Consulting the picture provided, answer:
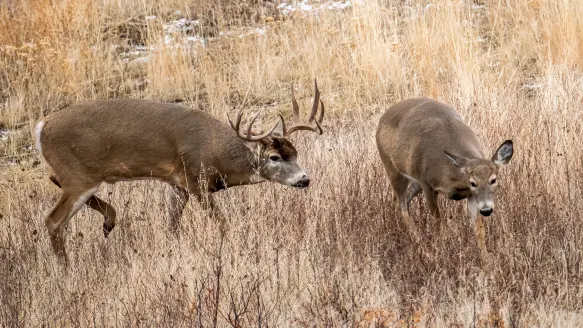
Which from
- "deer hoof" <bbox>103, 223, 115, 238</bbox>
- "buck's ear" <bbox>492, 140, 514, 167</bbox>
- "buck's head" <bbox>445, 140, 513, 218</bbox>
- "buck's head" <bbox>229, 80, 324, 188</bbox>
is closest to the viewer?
"buck's head" <bbox>445, 140, 513, 218</bbox>

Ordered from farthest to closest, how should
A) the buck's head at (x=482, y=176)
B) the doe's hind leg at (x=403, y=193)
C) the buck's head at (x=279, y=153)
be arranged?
the buck's head at (x=279, y=153)
the doe's hind leg at (x=403, y=193)
the buck's head at (x=482, y=176)

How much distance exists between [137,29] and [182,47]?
4.64 feet

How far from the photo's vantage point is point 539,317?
18.0 ft

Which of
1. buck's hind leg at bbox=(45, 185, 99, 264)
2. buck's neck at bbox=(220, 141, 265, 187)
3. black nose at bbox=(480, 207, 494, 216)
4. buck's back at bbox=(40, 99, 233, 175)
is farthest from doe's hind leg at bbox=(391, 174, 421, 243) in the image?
A: buck's hind leg at bbox=(45, 185, 99, 264)

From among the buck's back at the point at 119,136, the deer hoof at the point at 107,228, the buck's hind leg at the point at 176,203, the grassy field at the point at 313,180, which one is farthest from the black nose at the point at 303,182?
the deer hoof at the point at 107,228

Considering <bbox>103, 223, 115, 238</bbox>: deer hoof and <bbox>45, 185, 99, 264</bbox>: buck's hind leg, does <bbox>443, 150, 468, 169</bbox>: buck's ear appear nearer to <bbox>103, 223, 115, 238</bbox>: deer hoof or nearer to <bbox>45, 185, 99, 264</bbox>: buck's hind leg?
<bbox>103, 223, 115, 238</bbox>: deer hoof

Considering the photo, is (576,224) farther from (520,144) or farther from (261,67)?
(261,67)

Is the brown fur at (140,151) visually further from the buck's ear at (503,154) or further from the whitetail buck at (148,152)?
the buck's ear at (503,154)

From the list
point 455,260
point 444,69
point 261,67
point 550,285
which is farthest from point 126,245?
point 261,67

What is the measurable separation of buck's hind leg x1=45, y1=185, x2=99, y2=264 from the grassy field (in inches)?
5.4

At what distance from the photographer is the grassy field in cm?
594

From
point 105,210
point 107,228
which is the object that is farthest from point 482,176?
point 105,210

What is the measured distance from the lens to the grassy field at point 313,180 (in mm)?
5938

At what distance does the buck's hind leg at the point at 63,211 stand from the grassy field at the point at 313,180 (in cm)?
14
